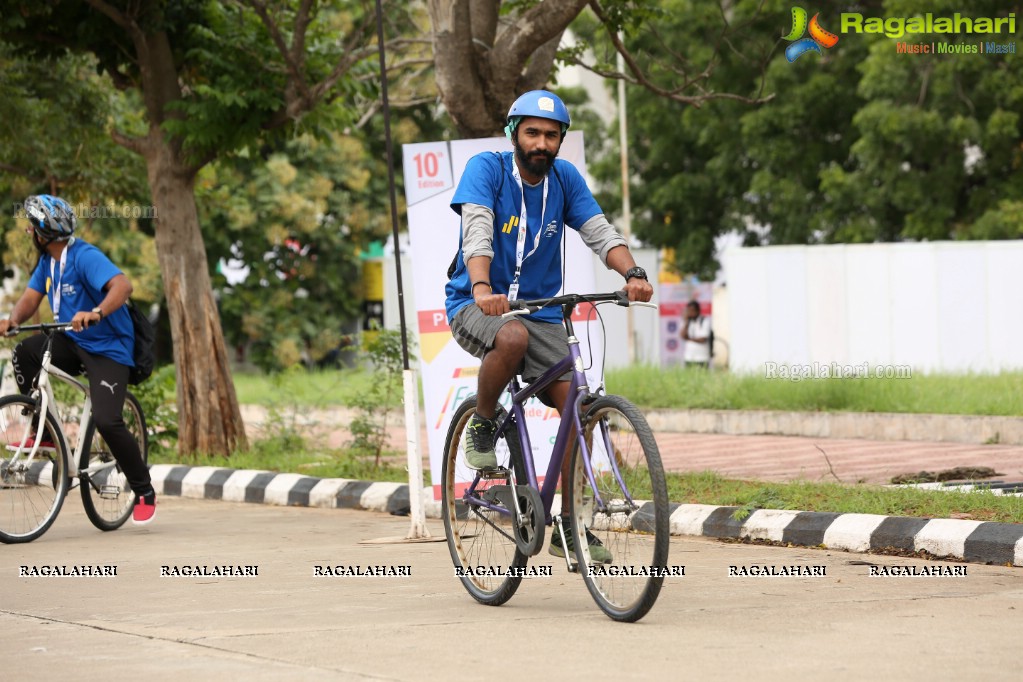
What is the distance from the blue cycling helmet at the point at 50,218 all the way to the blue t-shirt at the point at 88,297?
12 cm

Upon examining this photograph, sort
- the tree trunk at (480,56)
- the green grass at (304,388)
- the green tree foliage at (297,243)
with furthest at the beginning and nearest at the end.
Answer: the green tree foliage at (297,243) → the green grass at (304,388) → the tree trunk at (480,56)

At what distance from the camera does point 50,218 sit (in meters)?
8.80

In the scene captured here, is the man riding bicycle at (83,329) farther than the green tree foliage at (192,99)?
No

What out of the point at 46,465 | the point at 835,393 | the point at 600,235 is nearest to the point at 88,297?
the point at 46,465

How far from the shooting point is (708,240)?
33.5 metres

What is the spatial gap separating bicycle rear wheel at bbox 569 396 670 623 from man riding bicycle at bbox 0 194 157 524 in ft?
12.9

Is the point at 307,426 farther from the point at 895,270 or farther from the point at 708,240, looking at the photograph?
the point at 708,240

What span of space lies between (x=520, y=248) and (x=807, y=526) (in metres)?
2.66

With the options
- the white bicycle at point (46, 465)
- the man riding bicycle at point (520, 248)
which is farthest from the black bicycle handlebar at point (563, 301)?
the white bicycle at point (46, 465)

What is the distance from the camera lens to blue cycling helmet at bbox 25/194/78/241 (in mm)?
8812

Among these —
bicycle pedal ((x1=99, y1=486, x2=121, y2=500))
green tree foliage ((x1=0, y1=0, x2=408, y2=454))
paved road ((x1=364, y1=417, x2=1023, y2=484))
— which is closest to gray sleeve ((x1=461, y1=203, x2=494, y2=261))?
bicycle pedal ((x1=99, y1=486, x2=121, y2=500))

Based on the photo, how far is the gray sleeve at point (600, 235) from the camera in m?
6.16

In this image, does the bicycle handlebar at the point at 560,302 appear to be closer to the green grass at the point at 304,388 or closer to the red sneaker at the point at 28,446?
the red sneaker at the point at 28,446

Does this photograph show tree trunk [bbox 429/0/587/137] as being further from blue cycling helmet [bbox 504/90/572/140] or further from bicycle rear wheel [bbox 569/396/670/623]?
bicycle rear wheel [bbox 569/396/670/623]
